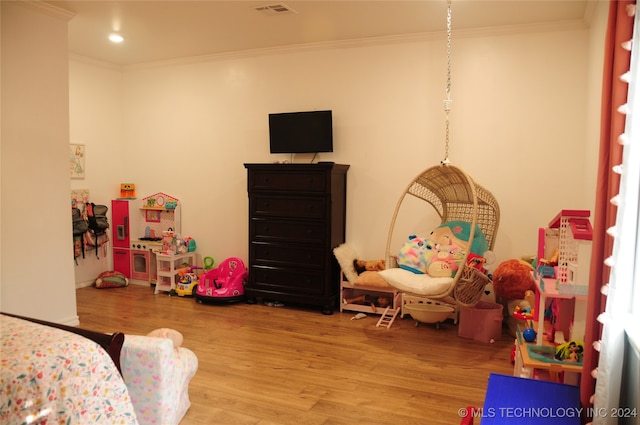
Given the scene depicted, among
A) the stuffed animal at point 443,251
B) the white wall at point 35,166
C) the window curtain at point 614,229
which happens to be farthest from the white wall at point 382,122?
the window curtain at point 614,229

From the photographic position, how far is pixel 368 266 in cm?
485

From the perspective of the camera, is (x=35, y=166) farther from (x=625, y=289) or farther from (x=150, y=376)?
(x=625, y=289)

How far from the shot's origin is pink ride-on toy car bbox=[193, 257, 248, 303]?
5105 millimetres

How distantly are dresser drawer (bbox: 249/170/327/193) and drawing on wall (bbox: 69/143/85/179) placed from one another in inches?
88.6

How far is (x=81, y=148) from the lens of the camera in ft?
19.0

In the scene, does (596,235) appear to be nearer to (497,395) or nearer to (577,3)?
(497,395)

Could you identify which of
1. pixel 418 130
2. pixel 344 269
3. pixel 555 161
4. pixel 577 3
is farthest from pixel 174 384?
pixel 577 3

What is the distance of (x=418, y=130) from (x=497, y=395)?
10.3 feet

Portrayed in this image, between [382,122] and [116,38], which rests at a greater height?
[116,38]

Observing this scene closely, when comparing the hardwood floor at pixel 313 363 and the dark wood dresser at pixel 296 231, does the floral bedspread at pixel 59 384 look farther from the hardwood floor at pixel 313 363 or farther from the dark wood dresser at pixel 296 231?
the dark wood dresser at pixel 296 231

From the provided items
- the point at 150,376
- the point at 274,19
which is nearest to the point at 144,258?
the point at 274,19

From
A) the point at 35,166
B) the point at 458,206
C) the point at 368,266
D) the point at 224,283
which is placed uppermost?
the point at 35,166

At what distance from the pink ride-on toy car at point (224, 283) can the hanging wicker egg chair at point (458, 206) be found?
70.1 inches

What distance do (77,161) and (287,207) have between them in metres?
2.75
